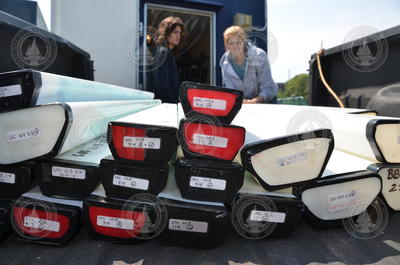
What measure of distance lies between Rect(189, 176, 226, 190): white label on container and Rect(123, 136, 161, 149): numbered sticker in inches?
5.2

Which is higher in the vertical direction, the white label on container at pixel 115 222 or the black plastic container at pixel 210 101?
the black plastic container at pixel 210 101

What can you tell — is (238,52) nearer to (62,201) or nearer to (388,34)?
(388,34)

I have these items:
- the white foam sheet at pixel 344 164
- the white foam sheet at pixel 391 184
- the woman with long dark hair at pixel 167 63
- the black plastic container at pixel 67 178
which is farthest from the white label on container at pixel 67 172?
the woman with long dark hair at pixel 167 63

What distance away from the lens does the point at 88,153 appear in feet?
2.96

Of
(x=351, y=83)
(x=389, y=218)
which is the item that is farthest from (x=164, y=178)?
(x=351, y=83)

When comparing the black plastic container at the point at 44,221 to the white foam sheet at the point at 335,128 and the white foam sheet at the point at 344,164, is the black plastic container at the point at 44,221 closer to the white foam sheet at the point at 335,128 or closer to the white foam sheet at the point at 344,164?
the white foam sheet at the point at 335,128

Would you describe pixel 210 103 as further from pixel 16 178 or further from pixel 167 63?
pixel 167 63

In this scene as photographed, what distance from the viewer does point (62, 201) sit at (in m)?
0.81

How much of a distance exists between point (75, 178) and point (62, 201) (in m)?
0.08

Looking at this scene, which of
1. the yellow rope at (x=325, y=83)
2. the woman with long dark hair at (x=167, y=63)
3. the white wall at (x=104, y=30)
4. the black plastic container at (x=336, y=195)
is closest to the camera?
the black plastic container at (x=336, y=195)

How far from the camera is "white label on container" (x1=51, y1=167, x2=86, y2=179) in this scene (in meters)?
0.79

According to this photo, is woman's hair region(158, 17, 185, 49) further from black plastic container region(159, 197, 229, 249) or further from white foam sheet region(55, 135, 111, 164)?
black plastic container region(159, 197, 229, 249)

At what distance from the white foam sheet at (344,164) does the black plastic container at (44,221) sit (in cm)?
76

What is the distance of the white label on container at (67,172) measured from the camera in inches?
31.1
